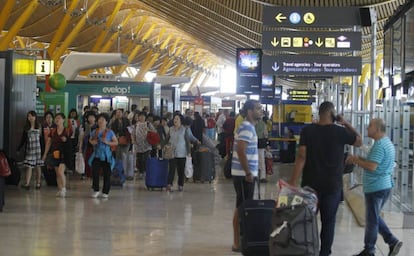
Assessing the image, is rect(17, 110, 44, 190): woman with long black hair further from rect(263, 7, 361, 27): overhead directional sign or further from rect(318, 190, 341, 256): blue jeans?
rect(318, 190, 341, 256): blue jeans

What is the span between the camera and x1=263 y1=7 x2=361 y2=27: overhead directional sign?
13375 mm

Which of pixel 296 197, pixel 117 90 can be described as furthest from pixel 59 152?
pixel 117 90

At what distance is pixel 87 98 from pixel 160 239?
1524 cm

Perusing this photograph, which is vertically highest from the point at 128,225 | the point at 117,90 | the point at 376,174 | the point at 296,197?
the point at 117,90

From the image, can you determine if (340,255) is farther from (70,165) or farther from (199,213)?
(70,165)

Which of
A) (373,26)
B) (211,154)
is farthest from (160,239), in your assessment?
(211,154)

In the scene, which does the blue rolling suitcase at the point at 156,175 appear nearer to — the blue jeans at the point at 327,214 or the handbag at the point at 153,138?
the handbag at the point at 153,138

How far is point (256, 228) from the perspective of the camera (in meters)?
7.43

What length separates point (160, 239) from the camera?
29.6 ft

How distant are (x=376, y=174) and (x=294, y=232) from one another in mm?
1689

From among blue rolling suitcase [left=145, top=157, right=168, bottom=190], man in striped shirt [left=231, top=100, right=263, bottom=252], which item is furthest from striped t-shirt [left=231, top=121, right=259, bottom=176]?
blue rolling suitcase [left=145, top=157, right=168, bottom=190]

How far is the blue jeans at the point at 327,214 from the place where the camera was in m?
7.09

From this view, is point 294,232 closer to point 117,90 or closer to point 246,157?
point 246,157

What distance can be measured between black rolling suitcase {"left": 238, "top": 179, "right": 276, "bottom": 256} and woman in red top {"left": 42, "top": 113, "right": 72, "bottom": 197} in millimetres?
6560
